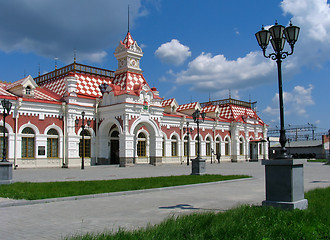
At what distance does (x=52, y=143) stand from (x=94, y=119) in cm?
483

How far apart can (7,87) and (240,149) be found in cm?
3290

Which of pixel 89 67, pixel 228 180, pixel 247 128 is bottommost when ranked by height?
pixel 228 180

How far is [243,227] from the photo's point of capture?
19.4ft

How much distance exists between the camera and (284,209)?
762 centimetres

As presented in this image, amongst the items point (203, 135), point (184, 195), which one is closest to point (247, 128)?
point (203, 135)

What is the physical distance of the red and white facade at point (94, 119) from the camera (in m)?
28.1

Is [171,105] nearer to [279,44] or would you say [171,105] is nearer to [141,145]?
[141,145]

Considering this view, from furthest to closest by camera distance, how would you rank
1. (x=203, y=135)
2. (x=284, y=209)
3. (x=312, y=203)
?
(x=203, y=135) → (x=312, y=203) → (x=284, y=209)

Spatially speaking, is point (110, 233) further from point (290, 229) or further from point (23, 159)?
point (23, 159)

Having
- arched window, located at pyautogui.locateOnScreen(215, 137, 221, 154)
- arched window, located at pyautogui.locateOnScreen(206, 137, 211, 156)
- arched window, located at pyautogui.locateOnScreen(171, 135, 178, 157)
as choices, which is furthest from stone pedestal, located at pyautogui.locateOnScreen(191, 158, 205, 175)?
arched window, located at pyautogui.locateOnScreen(215, 137, 221, 154)

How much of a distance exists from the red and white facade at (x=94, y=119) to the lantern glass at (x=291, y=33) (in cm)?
2223

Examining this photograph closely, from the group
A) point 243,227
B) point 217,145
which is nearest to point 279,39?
point 243,227

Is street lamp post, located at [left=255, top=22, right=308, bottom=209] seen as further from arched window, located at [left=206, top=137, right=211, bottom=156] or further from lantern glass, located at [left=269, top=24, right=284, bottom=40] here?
arched window, located at [left=206, top=137, right=211, bottom=156]

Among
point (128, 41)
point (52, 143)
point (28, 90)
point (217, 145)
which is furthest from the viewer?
point (217, 145)
